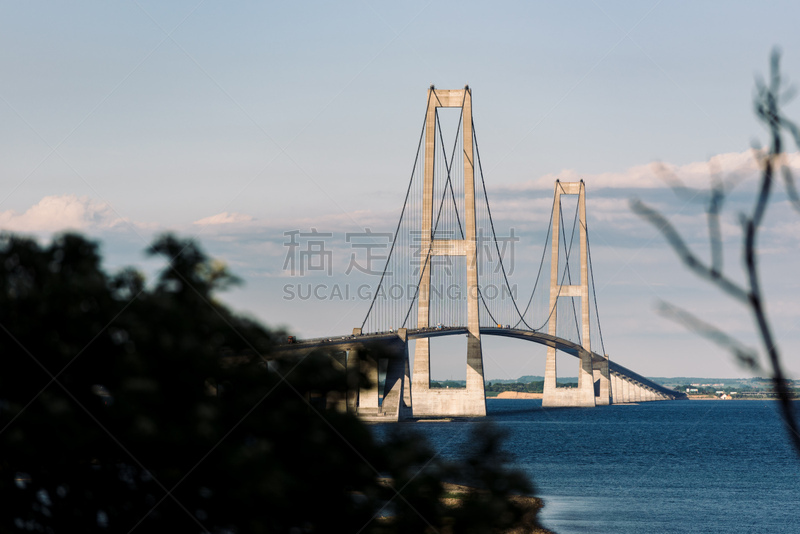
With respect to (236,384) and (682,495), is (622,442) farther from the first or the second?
(236,384)

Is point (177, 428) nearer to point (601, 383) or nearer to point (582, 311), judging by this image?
point (582, 311)

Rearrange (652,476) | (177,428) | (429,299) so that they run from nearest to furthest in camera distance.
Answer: (177,428) → (652,476) → (429,299)

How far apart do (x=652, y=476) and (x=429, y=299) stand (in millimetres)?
23915

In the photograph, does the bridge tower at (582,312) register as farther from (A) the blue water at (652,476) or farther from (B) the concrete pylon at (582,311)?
(A) the blue water at (652,476)

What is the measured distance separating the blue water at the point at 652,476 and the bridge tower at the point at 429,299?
1985mm

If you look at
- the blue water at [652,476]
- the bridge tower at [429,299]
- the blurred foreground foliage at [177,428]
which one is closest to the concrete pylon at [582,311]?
the blue water at [652,476]

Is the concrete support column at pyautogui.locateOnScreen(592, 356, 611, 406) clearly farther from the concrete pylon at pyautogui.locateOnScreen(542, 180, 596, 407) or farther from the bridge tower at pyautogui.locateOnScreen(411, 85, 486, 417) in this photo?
the bridge tower at pyautogui.locateOnScreen(411, 85, 486, 417)

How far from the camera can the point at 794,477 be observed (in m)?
47.3

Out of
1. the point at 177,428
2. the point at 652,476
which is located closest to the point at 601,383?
the point at 652,476

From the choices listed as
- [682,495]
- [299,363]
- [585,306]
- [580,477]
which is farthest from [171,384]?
[585,306]

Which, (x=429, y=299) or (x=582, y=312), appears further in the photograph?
(x=582, y=312)

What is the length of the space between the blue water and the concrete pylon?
15.9 metres

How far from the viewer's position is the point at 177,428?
475 centimetres

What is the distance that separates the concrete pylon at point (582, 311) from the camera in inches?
3954
